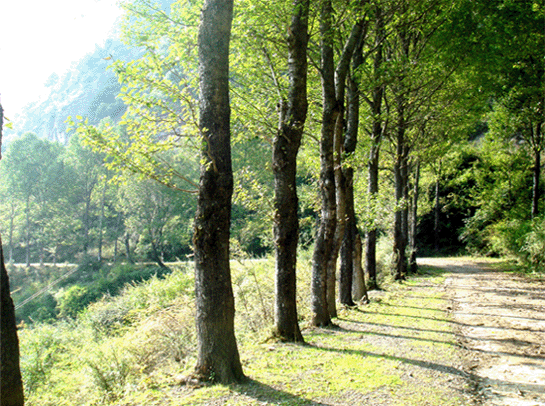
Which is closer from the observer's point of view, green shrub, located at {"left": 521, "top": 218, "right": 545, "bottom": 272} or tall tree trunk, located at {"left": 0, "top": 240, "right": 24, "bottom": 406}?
tall tree trunk, located at {"left": 0, "top": 240, "right": 24, "bottom": 406}

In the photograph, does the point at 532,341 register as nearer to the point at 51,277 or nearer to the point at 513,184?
the point at 513,184

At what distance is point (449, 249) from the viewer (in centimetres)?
3688

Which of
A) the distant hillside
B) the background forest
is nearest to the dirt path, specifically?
the background forest

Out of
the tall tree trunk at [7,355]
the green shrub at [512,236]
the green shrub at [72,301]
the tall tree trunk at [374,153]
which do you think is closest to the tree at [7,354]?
the tall tree trunk at [7,355]

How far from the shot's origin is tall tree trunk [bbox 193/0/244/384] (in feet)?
15.6

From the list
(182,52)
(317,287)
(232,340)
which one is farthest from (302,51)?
(232,340)

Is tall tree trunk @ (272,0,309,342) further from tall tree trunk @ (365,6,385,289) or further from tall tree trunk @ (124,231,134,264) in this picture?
tall tree trunk @ (124,231,134,264)

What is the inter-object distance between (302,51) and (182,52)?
2.13 metres

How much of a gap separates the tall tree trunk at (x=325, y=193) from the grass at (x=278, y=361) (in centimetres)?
55

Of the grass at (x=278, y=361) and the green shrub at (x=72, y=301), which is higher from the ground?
the grass at (x=278, y=361)

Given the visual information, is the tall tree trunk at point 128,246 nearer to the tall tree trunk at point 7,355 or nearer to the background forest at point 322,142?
the background forest at point 322,142

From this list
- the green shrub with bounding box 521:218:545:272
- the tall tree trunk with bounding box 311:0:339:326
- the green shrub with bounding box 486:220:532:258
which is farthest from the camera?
the green shrub with bounding box 486:220:532:258

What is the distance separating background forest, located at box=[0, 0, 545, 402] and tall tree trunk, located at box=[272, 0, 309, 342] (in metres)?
0.48

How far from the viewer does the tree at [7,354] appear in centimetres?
365
